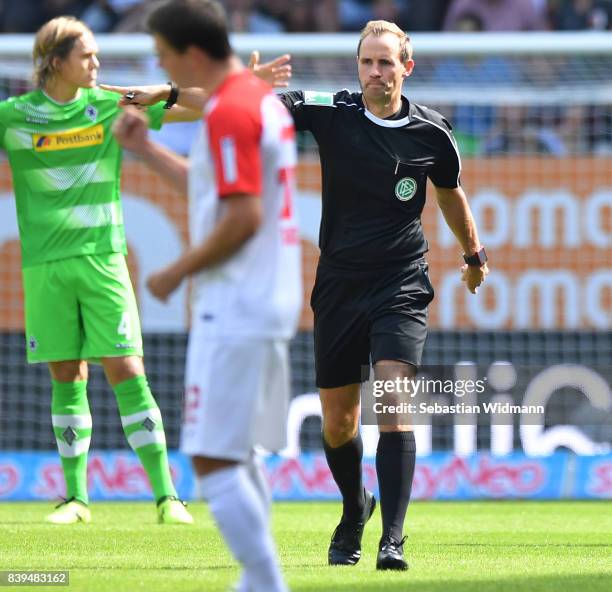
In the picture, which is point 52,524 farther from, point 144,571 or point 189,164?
point 189,164

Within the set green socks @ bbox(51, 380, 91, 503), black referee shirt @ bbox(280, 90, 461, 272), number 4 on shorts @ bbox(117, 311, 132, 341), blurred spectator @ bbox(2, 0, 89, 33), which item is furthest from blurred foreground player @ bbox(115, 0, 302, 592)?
blurred spectator @ bbox(2, 0, 89, 33)

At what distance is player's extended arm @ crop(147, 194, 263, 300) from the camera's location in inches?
165

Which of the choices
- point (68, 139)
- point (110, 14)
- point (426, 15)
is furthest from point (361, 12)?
point (68, 139)

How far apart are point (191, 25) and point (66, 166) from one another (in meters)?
3.48

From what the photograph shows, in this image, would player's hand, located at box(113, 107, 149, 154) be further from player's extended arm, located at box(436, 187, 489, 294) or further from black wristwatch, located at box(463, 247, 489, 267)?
black wristwatch, located at box(463, 247, 489, 267)

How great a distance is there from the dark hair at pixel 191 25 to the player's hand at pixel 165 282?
676 mm

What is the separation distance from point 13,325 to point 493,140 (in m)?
4.27

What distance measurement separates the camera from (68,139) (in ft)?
25.0

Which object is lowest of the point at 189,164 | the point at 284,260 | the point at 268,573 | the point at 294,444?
the point at 294,444

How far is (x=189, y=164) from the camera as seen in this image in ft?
14.7

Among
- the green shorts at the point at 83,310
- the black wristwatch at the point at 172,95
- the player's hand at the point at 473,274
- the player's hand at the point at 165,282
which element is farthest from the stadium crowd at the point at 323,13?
the player's hand at the point at 165,282

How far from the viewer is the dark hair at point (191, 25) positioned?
14.1 ft

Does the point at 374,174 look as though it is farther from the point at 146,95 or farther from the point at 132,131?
the point at 132,131

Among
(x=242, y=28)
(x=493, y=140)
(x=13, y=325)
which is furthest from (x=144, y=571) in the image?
(x=242, y=28)
